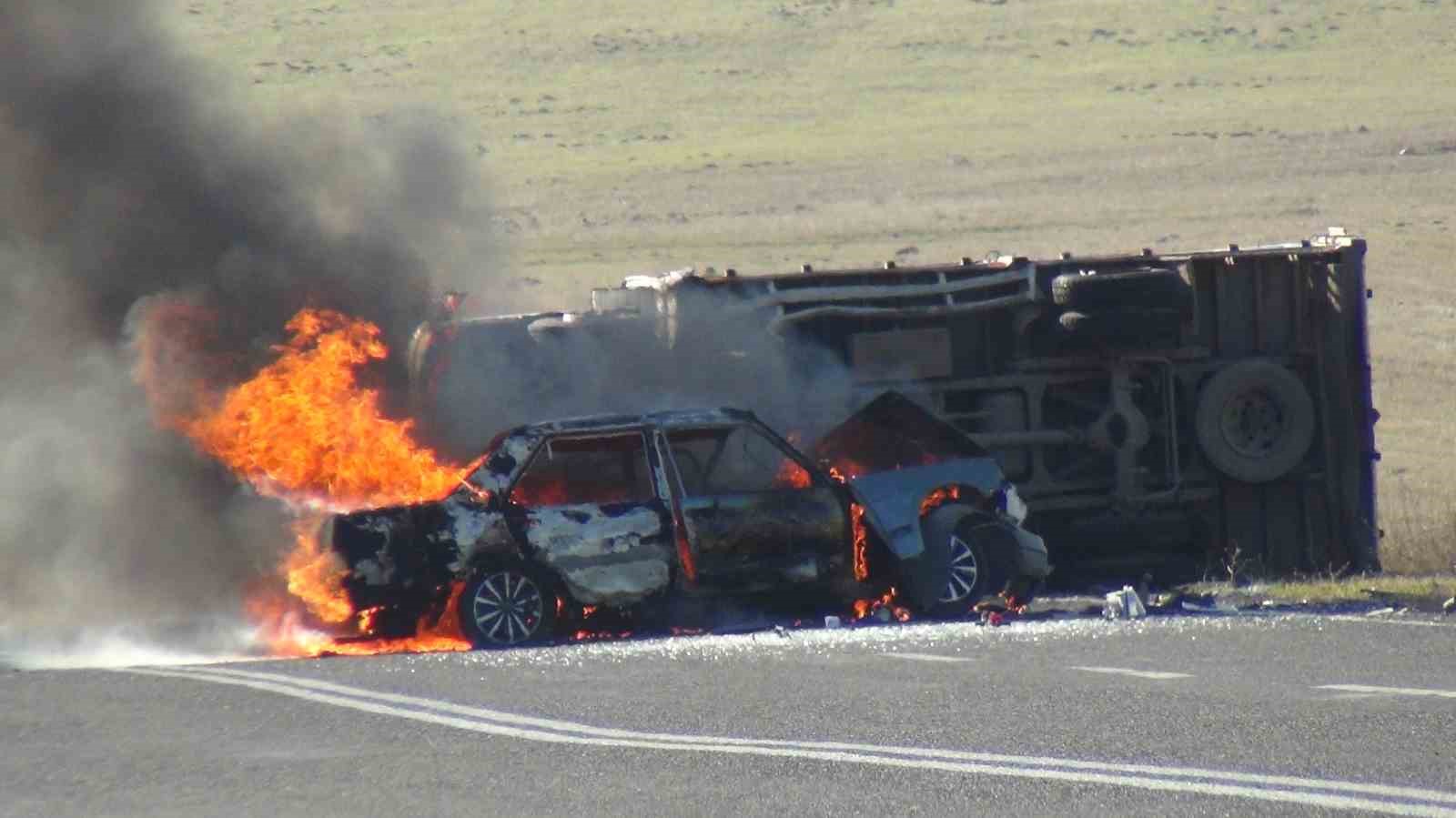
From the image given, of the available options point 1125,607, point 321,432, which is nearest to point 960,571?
point 1125,607

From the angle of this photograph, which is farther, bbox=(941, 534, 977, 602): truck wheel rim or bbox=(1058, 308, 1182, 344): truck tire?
bbox=(1058, 308, 1182, 344): truck tire

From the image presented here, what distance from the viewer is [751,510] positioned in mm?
13805

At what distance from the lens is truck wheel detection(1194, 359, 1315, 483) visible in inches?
661

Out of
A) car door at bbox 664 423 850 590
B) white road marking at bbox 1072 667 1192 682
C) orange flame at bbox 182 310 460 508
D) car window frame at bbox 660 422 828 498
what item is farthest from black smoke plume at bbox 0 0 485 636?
white road marking at bbox 1072 667 1192 682

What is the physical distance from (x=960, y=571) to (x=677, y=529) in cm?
191

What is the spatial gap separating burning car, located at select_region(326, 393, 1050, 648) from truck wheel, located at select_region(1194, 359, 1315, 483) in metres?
2.42

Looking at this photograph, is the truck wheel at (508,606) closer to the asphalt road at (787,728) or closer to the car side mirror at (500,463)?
the car side mirror at (500,463)

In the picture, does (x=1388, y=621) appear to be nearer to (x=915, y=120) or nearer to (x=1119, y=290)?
(x=1119, y=290)

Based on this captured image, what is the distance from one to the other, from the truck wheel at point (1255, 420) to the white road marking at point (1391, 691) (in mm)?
6722

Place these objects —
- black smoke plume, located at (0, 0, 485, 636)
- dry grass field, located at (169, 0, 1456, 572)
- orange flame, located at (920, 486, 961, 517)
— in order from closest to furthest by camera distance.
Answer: orange flame, located at (920, 486, 961, 517), black smoke plume, located at (0, 0, 485, 636), dry grass field, located at (169, 0, 1456, 572)

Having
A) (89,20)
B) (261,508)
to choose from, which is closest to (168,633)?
(261,508)

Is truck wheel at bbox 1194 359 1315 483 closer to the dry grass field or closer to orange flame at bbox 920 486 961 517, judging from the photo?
orange flame at bbox 920 486 961 517

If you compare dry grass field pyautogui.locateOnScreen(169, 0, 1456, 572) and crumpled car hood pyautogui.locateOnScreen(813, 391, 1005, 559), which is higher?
dry grass field pyautogui.locateOnScreen(169, 0, 1456, 572)

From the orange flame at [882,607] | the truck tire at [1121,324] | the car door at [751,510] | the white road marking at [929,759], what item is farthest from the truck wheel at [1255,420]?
the white road marking at [929,759]
